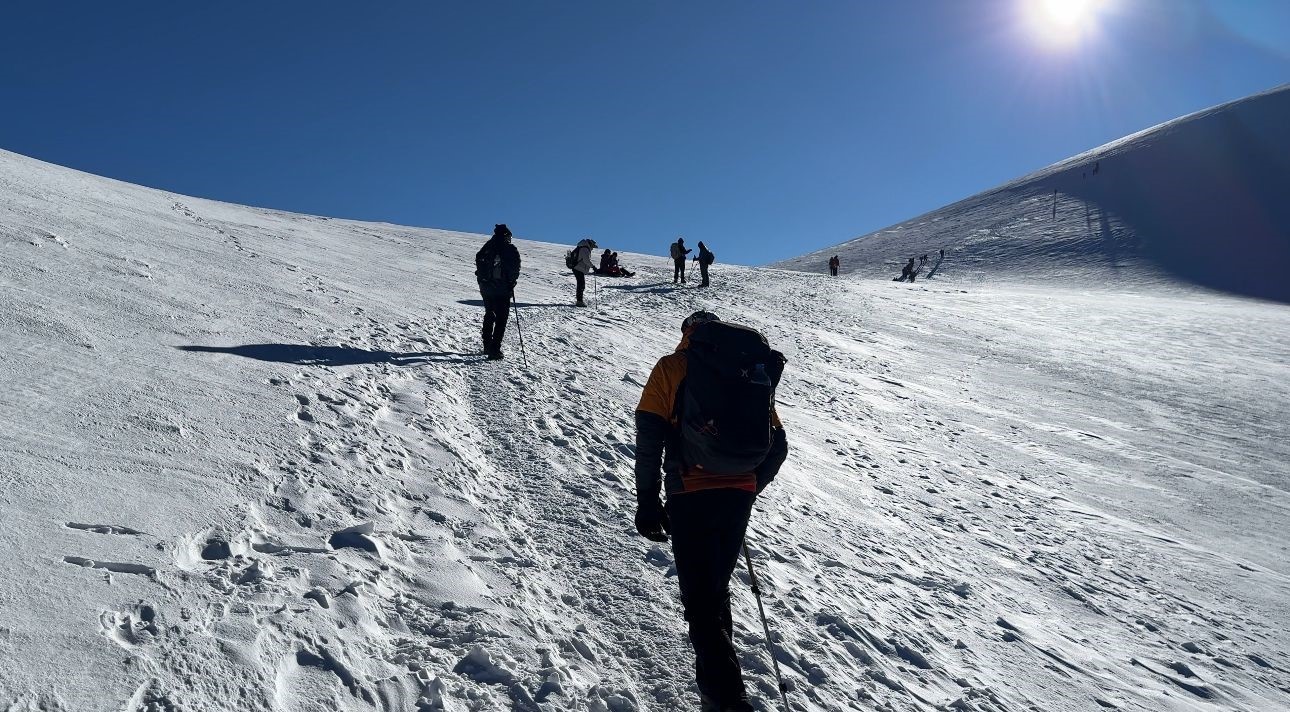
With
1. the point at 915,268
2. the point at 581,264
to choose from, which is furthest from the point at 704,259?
the point at 915,268

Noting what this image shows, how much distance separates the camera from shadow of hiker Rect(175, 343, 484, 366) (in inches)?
305

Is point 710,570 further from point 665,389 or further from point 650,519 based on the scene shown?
point 665,389

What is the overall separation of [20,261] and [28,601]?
7501 mm

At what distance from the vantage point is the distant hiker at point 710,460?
3.40 m

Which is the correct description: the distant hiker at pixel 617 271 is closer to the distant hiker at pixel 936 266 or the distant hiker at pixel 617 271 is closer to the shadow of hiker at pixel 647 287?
the shadow of hiker at pixel 647 287

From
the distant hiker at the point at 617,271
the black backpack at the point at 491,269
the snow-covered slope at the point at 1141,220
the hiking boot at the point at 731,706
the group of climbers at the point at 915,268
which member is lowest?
the hiking boot at the point at 731,706

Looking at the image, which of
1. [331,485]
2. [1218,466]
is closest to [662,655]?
[331,485]

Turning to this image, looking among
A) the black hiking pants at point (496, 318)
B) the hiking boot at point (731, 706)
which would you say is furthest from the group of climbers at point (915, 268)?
the hiking boot at point (731, 706)

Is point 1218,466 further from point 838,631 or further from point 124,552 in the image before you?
point 124,552

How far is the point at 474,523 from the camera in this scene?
5.46 m

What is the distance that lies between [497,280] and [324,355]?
3.00 meters

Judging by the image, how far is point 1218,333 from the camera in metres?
27.8

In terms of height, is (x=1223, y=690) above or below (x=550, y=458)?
below

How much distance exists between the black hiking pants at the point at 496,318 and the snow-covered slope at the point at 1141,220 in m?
44.6
